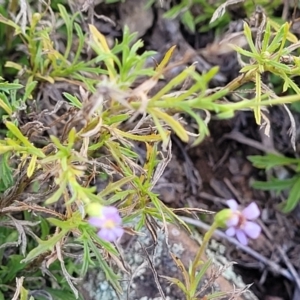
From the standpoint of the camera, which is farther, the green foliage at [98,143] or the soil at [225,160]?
the soil at [225,160]

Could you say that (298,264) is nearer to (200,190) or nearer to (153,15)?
(200,190)

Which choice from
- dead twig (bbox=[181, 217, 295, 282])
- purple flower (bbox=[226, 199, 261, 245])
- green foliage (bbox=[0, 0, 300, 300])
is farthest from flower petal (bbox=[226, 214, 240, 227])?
dead twig (bbox=[181, 217, 295, 282])

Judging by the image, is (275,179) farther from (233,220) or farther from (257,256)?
(233,220)

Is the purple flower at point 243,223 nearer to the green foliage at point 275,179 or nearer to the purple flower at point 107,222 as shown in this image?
the purple flower at point 107,222

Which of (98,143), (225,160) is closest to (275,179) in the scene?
(225,160)

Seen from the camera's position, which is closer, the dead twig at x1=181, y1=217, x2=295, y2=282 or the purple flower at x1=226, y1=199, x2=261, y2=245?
the purple flower at x1=226, y1=199, x2=261, y2=245

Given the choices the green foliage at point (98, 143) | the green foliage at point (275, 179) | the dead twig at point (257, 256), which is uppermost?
the green foliage at point (98, 143)

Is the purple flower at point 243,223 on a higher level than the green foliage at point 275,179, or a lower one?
higher

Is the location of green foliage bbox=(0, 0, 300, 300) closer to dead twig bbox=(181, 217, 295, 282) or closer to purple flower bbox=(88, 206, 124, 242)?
purple flower bbox=(88, 206, 124, 242)

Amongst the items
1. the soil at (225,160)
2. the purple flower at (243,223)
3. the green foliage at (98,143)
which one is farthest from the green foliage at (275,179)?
the purple flower at (243,223)

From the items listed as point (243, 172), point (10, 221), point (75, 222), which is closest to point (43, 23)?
point (10, 221)

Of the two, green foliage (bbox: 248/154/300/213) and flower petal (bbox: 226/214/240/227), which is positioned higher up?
flower petal (bbox: 226/214/240/227)

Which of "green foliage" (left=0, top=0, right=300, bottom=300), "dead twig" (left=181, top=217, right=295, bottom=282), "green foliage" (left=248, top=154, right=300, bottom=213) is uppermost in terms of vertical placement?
"green foliage" (left=0, top=0, right=300, bottom=300)
